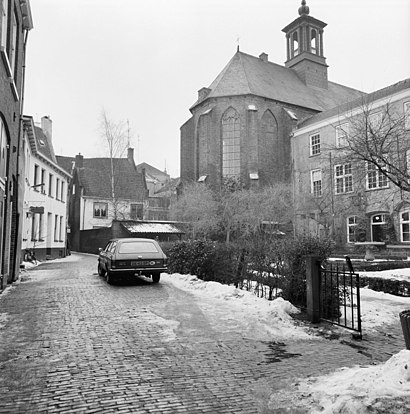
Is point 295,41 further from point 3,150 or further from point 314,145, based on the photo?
point 3,150

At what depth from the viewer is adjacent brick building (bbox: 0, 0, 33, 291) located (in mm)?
9841

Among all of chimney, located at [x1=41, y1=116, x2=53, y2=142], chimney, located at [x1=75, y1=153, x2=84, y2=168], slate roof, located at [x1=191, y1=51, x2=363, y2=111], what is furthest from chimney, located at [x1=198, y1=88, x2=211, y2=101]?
chimney, located at [x1=41, y1=116, x2=53, y2=142]

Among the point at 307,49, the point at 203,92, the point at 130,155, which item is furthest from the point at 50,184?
the point at 307,49

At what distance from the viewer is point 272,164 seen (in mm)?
42156

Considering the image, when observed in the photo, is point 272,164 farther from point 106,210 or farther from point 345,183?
point 106,210

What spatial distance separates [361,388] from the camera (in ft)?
12.1

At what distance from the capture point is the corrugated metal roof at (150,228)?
30.7 m

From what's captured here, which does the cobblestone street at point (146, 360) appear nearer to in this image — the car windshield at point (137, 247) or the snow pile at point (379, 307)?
the snow pile at point (379, 307)

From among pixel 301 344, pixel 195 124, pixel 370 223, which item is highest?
pixel 195 124

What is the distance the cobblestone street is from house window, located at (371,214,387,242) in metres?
23.8

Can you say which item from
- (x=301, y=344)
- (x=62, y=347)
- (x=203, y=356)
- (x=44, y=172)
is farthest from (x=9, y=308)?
(x=44, y=172)

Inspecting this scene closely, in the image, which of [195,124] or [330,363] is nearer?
[330,363]

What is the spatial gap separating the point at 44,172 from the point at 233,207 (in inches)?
598

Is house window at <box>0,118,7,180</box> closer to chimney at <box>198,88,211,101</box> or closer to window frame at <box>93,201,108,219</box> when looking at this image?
window frame at <box>93,201,108,219</box>
